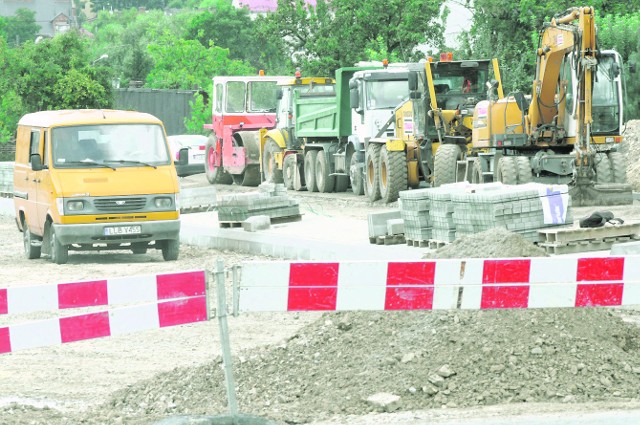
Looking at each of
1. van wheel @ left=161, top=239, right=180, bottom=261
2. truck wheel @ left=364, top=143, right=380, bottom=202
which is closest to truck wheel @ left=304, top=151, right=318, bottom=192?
truck wheel @ left=364, top=143, right=380, bottom=202

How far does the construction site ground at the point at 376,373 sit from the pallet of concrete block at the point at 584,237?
17.3 feet

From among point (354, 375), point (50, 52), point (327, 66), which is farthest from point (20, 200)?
point (50, 52)

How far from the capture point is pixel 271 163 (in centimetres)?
3741

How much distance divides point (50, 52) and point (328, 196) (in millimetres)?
25728

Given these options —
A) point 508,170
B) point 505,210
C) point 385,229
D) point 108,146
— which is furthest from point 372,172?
point 505,210

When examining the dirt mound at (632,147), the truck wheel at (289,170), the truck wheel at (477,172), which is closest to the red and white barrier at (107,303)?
the truck wheel at (477,172)

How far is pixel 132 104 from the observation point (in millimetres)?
71500

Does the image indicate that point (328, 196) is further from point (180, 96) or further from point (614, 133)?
point (180, 96)

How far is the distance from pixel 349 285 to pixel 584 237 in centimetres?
885

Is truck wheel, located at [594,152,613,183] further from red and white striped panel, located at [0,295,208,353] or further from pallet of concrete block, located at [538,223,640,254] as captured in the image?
red and white striped panel, located at [0,295,208,353]

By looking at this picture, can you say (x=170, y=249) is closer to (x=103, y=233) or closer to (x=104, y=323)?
(x=103, y=233)

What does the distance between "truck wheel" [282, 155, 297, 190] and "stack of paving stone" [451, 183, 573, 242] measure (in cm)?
1862

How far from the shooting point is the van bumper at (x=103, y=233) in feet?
60.8

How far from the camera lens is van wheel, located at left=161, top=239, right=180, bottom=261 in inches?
764
